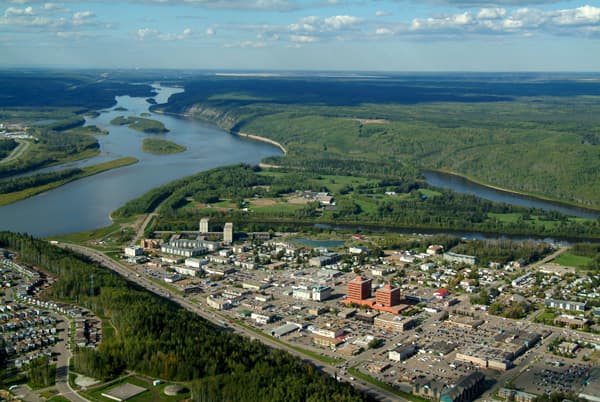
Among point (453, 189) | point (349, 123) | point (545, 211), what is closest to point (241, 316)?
point (545, 211)

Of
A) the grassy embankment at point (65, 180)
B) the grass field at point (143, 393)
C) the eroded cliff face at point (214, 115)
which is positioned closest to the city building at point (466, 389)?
the grass field at point (143, 393)

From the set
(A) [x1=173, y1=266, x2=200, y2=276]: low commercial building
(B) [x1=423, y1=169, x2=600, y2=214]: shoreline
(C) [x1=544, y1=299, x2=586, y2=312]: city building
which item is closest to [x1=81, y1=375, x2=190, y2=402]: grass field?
(A) [x1=173, y1=266, x2=200, y2=276]: low commercial building

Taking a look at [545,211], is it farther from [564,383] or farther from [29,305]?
[29,305]

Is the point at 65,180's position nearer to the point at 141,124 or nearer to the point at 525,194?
the point at 141,124

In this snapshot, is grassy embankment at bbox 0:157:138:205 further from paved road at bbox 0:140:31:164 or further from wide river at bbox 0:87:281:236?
paved road at bbox 0:140:31:164

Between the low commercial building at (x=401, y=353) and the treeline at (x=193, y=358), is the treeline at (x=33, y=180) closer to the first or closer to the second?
the treeline at (x=193, y=358)

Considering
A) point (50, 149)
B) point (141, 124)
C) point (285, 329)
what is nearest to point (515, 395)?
point (285, 329)
